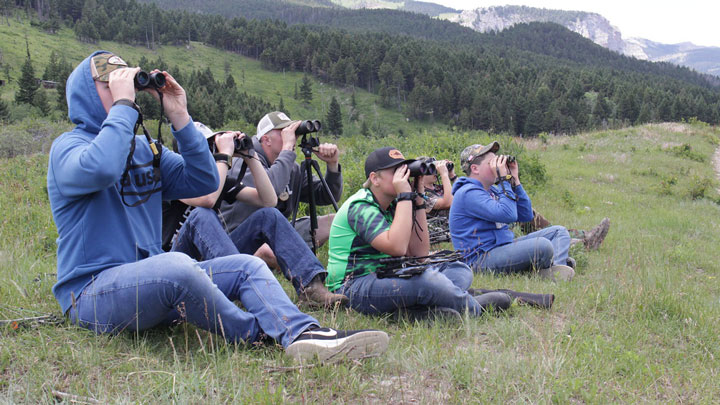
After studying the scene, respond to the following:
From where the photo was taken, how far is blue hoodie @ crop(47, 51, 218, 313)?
2273 mm

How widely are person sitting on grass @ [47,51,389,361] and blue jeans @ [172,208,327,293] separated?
71cm

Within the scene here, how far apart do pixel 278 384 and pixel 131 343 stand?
90 centimetres

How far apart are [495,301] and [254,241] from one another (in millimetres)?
1988

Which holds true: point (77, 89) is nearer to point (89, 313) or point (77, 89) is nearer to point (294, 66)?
A: point (89, 313)

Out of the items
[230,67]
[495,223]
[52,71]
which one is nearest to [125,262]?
[495,223]

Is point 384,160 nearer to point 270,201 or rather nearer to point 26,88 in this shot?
point 270,201

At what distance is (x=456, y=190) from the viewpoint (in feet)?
16.8

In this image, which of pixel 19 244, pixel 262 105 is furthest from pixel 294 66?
pixel 19 244

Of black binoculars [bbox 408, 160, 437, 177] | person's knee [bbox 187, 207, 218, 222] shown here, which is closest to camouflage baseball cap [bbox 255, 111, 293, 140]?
person's knee [bbox 187, 207, 218, 222]

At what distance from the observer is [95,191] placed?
2.38m

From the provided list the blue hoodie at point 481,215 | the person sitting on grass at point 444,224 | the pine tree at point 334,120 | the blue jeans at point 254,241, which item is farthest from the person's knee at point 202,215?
the pine tree at point 334,120

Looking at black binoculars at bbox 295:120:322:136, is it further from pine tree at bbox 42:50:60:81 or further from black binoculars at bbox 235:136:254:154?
pine tree at bbox 42:50:60:81

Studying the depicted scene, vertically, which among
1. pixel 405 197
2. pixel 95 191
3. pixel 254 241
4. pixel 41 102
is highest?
pixel 95 191

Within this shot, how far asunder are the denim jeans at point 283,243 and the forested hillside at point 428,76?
7999 centimetres
